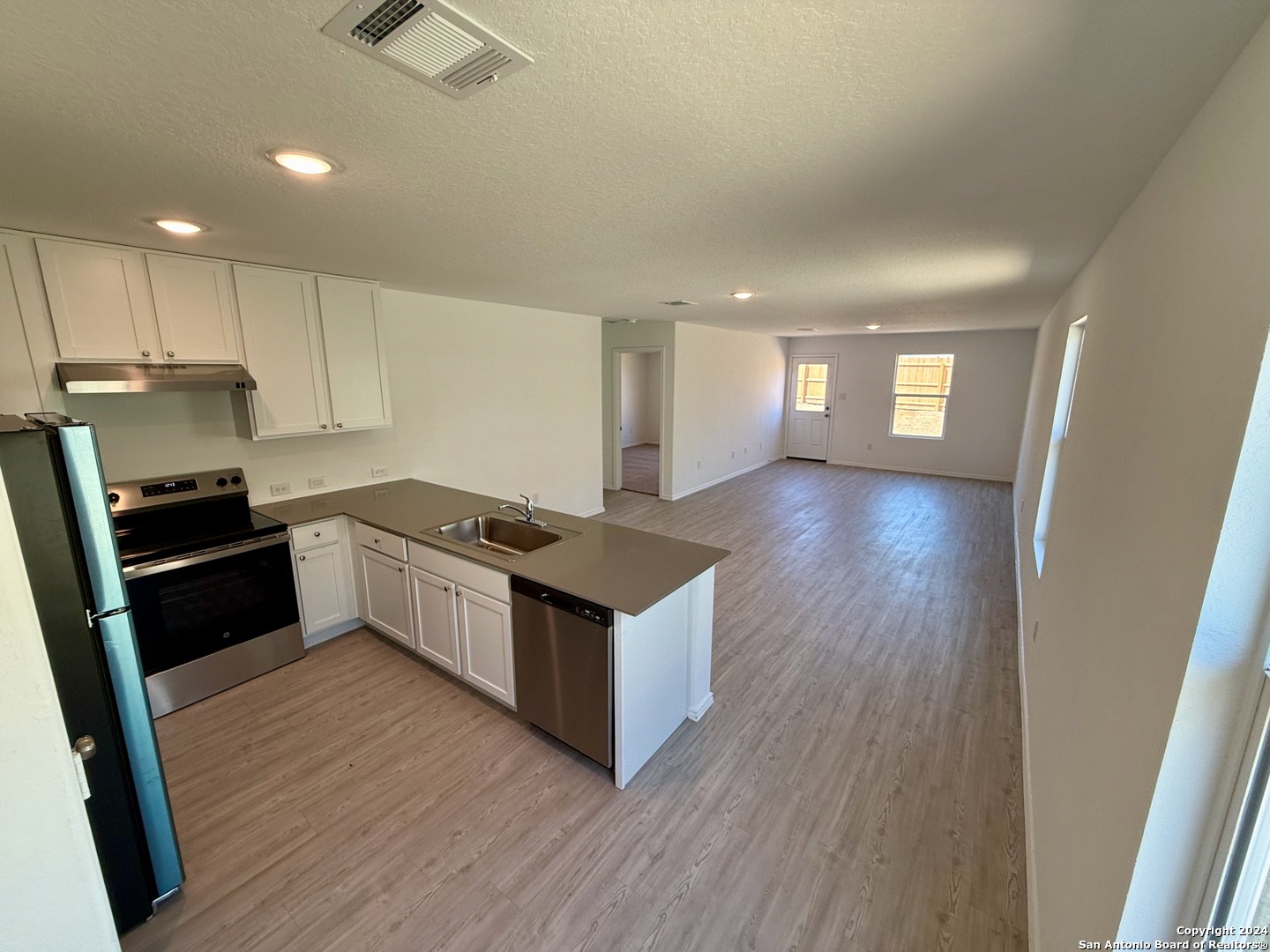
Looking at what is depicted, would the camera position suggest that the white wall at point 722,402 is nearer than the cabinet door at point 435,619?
No

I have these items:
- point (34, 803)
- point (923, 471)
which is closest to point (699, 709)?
point (34, 803)

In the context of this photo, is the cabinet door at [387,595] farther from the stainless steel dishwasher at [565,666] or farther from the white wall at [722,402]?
Result: the white wall at [722,402]

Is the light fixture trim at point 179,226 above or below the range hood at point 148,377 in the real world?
above

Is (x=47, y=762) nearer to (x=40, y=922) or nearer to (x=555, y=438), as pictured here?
(x=40, y=922)

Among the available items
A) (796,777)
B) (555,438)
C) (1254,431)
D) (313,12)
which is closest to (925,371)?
(555,438)

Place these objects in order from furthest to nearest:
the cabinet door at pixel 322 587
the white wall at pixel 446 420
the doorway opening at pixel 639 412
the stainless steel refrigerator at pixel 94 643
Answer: the doorway opening at pixel 639 412
the cabinet door at pixel 322 587
the white wall at pixel 446 420
the stainless steel refrigerator at pixel 94 643

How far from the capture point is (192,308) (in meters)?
2.66

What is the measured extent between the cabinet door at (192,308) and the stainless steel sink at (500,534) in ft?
5.16

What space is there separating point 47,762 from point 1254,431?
7.08 feet

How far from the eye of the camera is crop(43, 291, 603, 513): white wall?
2.81m

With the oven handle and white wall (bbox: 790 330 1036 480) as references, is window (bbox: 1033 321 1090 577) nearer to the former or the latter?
the oven handle

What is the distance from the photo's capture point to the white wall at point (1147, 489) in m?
0.82

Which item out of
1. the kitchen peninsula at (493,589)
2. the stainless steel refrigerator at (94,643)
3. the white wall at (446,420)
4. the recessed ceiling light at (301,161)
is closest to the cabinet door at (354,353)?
the white wall at (446,420)

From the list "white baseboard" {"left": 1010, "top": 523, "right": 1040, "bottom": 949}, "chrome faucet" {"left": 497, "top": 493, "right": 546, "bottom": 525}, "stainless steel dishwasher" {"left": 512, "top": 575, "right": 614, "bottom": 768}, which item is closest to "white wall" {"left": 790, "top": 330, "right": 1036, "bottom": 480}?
"white baseboard" {"left": 1010, "top": 523, "right": 1040, "bottom": 949}
